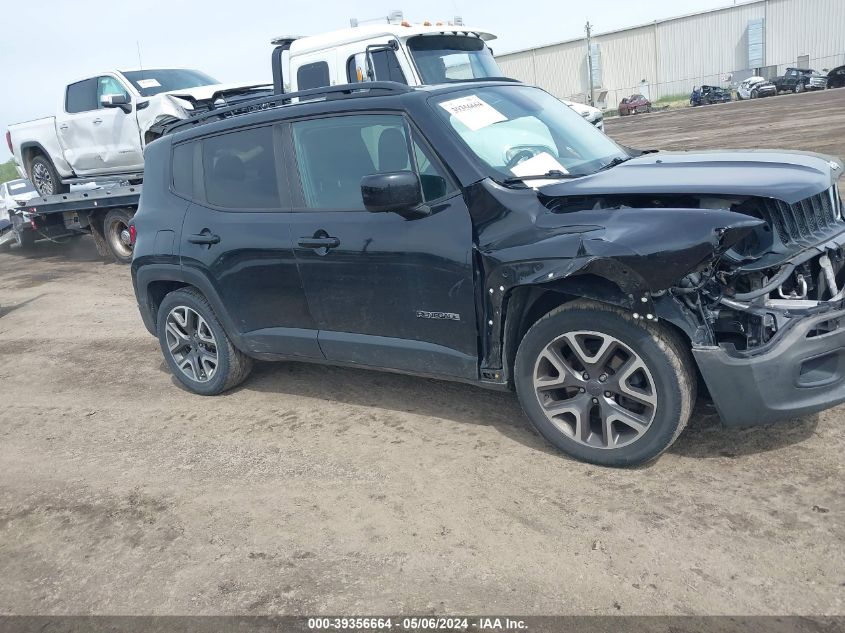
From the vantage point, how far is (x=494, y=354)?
3865mm

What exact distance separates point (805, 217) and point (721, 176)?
42cm

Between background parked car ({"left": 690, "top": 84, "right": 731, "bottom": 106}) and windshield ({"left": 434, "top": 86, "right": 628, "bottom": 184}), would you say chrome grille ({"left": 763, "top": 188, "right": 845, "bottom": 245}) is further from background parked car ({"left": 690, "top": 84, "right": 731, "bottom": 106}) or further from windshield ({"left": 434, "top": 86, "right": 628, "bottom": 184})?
background parked car ({"left": 690, "top": 84, "right": 731, "bottom": 106})

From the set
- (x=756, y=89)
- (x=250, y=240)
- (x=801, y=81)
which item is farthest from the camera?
(x=756, y=89)

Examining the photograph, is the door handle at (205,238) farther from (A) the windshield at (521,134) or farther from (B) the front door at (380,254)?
(A) the windshield at (521,134)

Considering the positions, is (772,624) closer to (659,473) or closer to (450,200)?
(659,473)

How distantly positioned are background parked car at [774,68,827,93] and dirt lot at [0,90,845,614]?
145 feet

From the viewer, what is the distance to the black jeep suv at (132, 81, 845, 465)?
325cm

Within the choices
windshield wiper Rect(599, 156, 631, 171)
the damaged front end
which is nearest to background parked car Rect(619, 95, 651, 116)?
windshield wiper Rect(599, 156, 631, 171)

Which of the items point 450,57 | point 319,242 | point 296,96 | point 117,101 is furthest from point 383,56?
point 319,242

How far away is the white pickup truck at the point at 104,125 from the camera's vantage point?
10.8 meters

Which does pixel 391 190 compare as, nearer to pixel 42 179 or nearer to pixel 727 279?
pixel 727 279

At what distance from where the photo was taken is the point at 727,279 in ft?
10.8

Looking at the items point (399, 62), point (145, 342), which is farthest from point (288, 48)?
point (145, 342)

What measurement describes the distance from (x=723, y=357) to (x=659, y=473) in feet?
2.30
